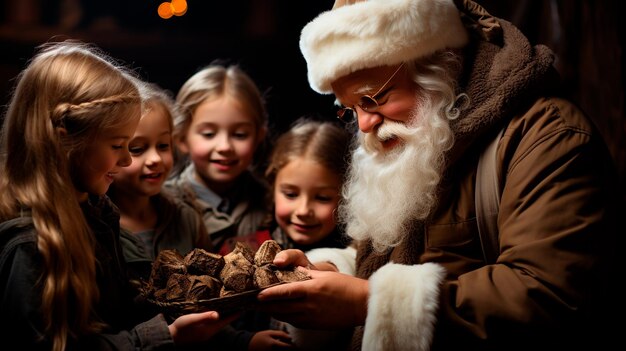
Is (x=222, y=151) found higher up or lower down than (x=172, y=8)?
lower down

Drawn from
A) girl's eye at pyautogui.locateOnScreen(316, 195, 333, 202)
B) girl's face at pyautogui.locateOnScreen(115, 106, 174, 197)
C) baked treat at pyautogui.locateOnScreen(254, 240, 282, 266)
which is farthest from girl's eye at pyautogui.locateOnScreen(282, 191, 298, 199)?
baked treat at pyautogui.locateOnScreen(254, 240, 282, 266)

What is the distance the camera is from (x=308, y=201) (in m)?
3.25

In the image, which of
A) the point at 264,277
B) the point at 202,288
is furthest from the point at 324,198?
the point at 202,288

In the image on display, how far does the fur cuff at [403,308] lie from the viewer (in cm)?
206

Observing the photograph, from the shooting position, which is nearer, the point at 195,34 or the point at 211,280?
the point at 211,280

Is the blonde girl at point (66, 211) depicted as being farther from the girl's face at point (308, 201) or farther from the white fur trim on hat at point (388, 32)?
the girl's face at point (308, 201)

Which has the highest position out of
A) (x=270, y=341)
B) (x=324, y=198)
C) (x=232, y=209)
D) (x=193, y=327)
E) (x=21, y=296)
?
(x=21, y=296)

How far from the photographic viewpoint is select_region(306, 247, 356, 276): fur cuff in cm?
292

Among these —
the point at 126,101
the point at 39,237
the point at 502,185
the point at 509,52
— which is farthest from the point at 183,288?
the point at 509,52

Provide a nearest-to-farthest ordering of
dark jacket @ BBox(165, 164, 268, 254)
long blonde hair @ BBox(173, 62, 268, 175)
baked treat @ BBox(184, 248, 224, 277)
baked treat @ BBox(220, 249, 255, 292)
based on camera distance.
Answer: baked treat @ BBox(220, 249, 255, 292) < baked treat @ BBox(184, 248, 224, 277) < dark jacket @ BBox(165, 164, 268, 254) < long blonde hair @ BBox(173, 62, 268, 175)

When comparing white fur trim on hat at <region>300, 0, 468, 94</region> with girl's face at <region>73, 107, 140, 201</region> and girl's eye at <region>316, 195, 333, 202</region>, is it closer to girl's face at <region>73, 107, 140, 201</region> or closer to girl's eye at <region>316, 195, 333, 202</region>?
girl's face at <region>73, 107, 140, 201</region>

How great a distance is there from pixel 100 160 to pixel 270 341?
1103 mm

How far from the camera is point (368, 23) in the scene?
233cm

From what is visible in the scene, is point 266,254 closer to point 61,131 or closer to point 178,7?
point 61,131
